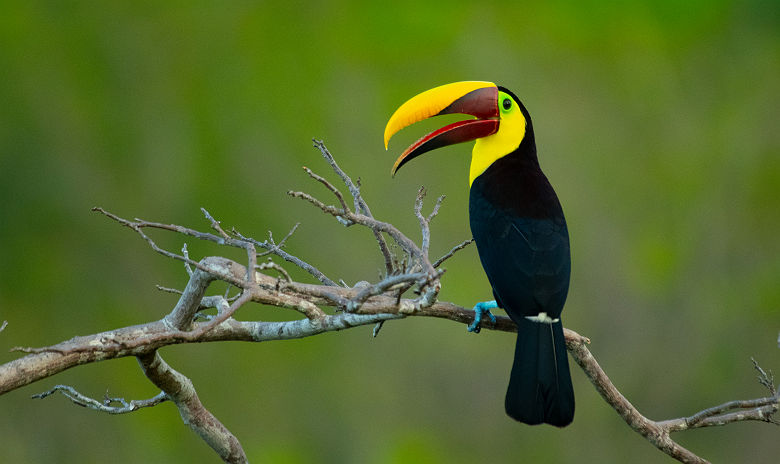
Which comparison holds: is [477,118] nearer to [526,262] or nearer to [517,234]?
[517,234]

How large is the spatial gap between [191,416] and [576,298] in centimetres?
405

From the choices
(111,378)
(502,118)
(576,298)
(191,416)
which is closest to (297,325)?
(191,416)

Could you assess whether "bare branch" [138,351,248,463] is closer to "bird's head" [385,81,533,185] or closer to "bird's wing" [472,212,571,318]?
"bird's wing" [472,212,571,318]

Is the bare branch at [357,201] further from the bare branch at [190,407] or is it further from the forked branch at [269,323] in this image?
the bare branch at [190,407]

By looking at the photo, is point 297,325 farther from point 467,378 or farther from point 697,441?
point 697,441

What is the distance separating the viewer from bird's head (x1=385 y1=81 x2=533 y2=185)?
3.09m

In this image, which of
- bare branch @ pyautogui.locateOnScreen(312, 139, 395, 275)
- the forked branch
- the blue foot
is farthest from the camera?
the blue foot

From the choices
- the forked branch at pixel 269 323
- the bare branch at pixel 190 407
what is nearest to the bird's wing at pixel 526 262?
the forked branch at pixel 269 323

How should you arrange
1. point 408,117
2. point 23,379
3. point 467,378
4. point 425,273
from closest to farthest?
point 425,273
point 23,379
point 408,117
point 467,378

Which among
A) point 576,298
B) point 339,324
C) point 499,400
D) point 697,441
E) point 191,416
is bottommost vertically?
point 697,441

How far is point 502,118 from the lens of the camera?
3.18 meters

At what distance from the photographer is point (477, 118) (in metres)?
3.22

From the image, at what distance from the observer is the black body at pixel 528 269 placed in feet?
7.99

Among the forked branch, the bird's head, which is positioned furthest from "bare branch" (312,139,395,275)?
the bird's head
